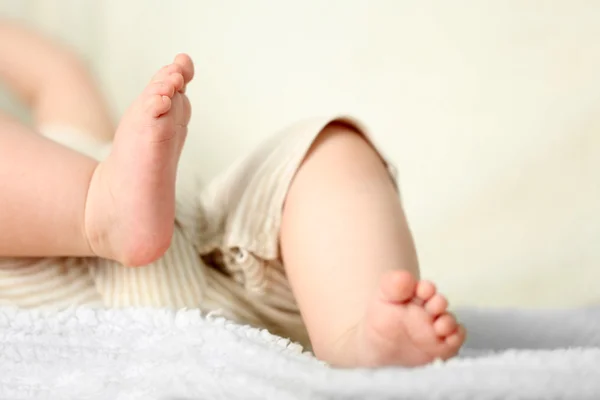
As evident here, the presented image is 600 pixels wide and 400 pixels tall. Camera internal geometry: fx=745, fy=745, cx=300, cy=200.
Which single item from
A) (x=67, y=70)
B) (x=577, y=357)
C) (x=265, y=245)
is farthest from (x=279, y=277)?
(x=67, y=70)

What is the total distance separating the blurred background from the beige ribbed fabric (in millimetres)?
166

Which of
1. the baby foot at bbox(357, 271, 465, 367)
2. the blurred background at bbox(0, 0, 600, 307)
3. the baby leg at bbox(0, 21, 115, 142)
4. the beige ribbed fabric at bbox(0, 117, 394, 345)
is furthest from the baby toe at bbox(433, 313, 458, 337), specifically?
the baby leg at bbox(0, 21, 115, 142)

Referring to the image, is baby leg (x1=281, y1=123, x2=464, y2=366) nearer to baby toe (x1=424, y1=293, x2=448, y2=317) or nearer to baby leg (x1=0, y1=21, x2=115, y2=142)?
baby toe (x1=424, y1=293, x2=448, y2=317)

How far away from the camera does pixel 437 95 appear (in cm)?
98

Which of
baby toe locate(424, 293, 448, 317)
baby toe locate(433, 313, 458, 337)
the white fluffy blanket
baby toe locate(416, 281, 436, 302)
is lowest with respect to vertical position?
the white fluffy blanket

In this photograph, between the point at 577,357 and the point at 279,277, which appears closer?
the point at 577,357

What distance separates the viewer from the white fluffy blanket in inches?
14.5

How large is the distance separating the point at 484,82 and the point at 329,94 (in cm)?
21

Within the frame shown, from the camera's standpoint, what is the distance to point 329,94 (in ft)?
3.40

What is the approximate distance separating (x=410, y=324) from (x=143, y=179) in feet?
0.73

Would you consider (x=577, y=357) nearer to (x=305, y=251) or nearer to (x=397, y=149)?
(x=305, y=251)

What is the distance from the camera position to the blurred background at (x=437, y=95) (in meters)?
0.83

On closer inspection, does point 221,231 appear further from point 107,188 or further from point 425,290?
point 425,290

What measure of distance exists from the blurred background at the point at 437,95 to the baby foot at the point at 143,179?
25 cm
